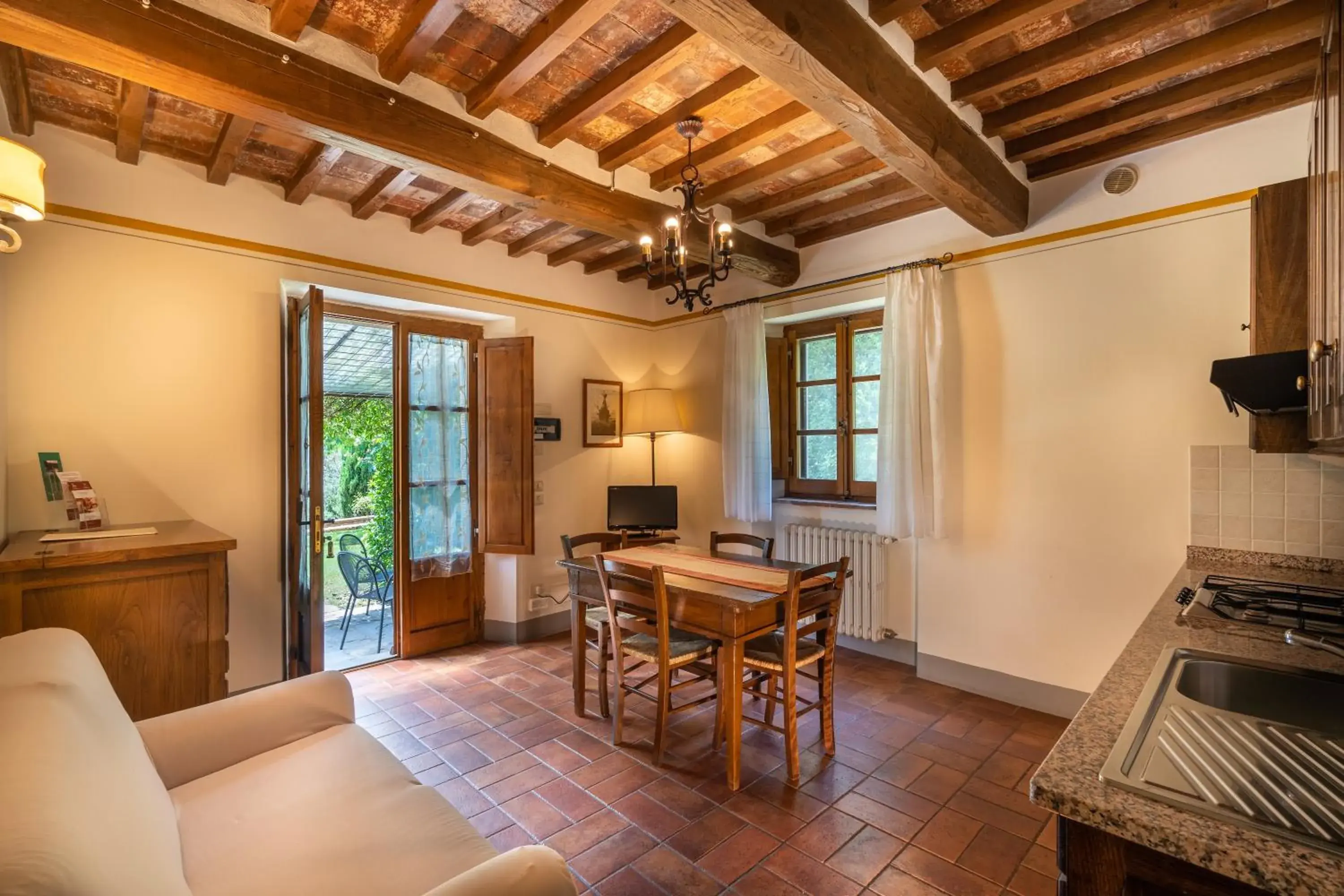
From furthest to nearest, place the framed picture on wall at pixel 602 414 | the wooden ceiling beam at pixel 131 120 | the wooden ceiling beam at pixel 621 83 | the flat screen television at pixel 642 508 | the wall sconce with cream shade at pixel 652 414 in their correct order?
1. the framed picture on wall at pixel 602 414
2. the wall sconce with cream shade at pixel 652 414
3. the flat screen television at pixel 642 508
4. the wooden ceiling beam at pixel 131 120
5. the wooden ceiling beam at pixel 621 83

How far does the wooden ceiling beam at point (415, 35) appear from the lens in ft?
6.50

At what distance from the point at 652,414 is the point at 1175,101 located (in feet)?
11.0

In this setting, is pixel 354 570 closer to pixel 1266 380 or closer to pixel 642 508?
pixel 642 508

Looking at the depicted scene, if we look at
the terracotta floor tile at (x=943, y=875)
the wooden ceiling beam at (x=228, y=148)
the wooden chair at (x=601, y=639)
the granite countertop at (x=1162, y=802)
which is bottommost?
Result: the terracotta floor tile at (x=943, y=875)

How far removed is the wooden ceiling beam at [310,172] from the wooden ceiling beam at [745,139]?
1639mm

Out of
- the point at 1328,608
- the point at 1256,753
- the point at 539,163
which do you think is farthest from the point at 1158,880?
the point at 539,163

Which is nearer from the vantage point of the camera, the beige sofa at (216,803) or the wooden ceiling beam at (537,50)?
the beige sofa at (216,803)

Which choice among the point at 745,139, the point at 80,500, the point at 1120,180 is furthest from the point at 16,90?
the point at 1120,180

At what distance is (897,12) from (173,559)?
10.2 ft

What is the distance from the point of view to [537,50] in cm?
212

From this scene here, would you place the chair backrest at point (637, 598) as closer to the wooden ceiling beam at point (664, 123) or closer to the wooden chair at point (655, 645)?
the wooden chair at point (655, 645)

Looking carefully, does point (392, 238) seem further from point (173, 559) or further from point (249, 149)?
point (173, 559)

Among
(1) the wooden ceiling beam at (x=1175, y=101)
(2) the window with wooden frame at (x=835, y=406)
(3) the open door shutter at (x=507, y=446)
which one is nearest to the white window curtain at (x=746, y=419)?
(2) the window with wooden frame at (x=835, y=406)

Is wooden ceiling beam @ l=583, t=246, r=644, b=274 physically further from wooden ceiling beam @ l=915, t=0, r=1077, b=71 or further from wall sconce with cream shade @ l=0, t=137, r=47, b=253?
wall sconce with cream shade @ l=0, t=137, r=47, b=253
